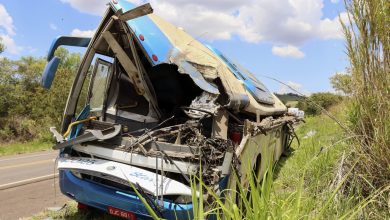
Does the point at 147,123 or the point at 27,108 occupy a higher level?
the point at 147,123

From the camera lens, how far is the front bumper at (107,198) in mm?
4445

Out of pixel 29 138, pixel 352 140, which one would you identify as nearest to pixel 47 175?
pixel 352 140

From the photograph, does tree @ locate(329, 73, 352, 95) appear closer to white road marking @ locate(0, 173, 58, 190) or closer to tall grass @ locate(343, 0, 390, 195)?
tall grass @ locate(343, 0, 390, 195)

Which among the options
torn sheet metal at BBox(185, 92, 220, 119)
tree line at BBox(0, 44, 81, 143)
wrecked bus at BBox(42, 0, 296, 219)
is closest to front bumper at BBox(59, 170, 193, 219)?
wrecked bus at BBox(42, 0, 296, 219)

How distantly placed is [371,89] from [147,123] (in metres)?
3.27

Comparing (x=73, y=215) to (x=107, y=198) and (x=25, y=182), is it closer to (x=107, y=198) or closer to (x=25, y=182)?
(x=107, y=198)

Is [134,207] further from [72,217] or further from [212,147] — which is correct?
[72,217]

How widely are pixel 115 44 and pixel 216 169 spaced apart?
221cm

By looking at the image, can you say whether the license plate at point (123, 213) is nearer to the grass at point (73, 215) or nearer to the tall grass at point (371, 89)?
the grass at point (73, 215)

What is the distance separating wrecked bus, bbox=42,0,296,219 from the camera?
15.4 feet

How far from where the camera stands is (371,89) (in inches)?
159

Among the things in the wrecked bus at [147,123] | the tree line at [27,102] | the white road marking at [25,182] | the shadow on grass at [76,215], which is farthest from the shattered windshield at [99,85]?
the tree line at [27,102]

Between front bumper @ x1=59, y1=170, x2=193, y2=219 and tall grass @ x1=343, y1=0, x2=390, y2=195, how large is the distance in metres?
1.85

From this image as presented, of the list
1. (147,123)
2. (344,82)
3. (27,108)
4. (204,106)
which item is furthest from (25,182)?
(27,108)
